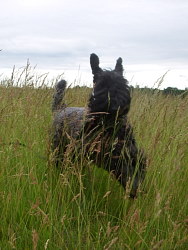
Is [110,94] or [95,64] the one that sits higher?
[95,64]

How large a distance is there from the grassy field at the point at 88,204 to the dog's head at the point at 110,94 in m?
0.41

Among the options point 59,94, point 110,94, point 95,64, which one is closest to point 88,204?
point 110,94

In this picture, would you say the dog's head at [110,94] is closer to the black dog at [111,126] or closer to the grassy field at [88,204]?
the black dog at [111,126]

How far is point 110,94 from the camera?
3020mm

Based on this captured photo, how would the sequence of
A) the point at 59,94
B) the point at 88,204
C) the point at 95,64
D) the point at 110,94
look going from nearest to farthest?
1. the point at 88,204
2. the point at 110,94
3. the point at 95,64
4. the point at 59,94

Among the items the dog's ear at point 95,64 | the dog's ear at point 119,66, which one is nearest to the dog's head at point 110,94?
the dog's ear at point 95,64

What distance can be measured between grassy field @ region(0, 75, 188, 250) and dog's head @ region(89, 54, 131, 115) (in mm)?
406

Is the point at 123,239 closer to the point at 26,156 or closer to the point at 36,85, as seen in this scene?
the point at 26,156

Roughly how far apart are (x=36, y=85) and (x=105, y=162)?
231cm

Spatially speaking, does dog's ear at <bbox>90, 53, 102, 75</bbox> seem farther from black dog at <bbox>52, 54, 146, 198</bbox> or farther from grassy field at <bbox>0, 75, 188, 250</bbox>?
grassy field at <bbox>0, 75, 188, 250</bbox>

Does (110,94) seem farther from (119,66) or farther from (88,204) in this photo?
(88,204)

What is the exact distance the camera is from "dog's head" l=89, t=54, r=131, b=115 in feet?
9.77

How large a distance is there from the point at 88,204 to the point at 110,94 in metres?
1.07

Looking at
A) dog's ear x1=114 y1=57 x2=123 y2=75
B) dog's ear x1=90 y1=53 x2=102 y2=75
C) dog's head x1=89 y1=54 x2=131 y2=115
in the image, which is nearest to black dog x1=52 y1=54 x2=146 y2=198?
dog's head x1=89 y1=54 x2=131 y2=115
